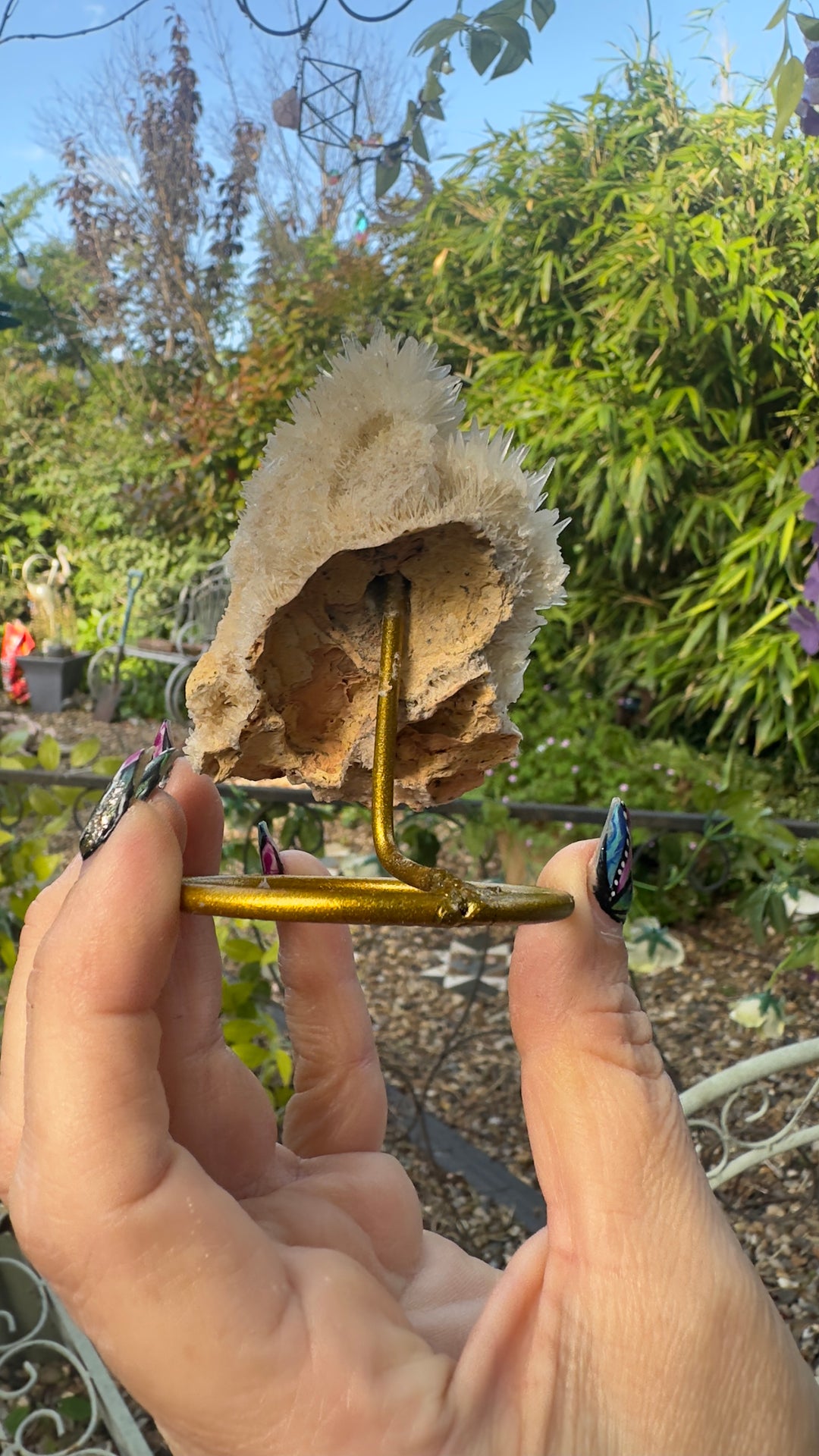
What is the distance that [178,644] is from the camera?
271 cm

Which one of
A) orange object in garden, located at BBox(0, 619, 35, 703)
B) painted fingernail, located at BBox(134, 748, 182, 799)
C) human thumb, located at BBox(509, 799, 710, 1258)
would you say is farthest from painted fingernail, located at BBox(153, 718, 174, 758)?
orange object in garden, located at BBox(0, 619, 35, 703)

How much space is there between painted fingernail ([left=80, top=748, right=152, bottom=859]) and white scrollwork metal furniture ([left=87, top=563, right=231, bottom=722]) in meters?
2.02

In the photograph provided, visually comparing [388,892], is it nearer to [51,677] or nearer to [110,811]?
[110,811]

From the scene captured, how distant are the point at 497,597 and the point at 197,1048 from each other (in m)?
0.22

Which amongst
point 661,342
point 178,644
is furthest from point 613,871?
point 178,644

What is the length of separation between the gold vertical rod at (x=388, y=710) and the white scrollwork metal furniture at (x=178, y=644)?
2019 millimetres

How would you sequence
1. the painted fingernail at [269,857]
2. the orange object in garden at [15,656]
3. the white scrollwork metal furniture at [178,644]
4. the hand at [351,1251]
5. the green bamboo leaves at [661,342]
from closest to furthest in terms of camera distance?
the hand at [351,1251]
the painted fingernail at [269,857]
the green bamboo leaves at [661,342]
the white scrollwork metal furniture at [178,644]
the orange object in garden at [15,656]

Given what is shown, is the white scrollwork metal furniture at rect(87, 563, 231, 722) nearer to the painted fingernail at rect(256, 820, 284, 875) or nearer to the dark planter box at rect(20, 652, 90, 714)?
the dark planter box at rect(20, 652, 90, 714)

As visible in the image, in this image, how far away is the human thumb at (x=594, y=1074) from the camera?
31cm

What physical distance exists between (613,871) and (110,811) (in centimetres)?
17

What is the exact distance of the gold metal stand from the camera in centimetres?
26

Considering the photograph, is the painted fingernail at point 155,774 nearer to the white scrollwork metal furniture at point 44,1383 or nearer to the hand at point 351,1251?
the hand at point 351,1251

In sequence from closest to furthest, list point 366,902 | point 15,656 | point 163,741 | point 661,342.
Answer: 1. point 366,902
2. point 163,741
3. point 661,342
4. point 15,656

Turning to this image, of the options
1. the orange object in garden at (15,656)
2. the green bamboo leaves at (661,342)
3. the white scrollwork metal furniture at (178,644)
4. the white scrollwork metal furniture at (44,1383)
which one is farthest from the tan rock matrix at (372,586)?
the orange object in garden at (15,656)
